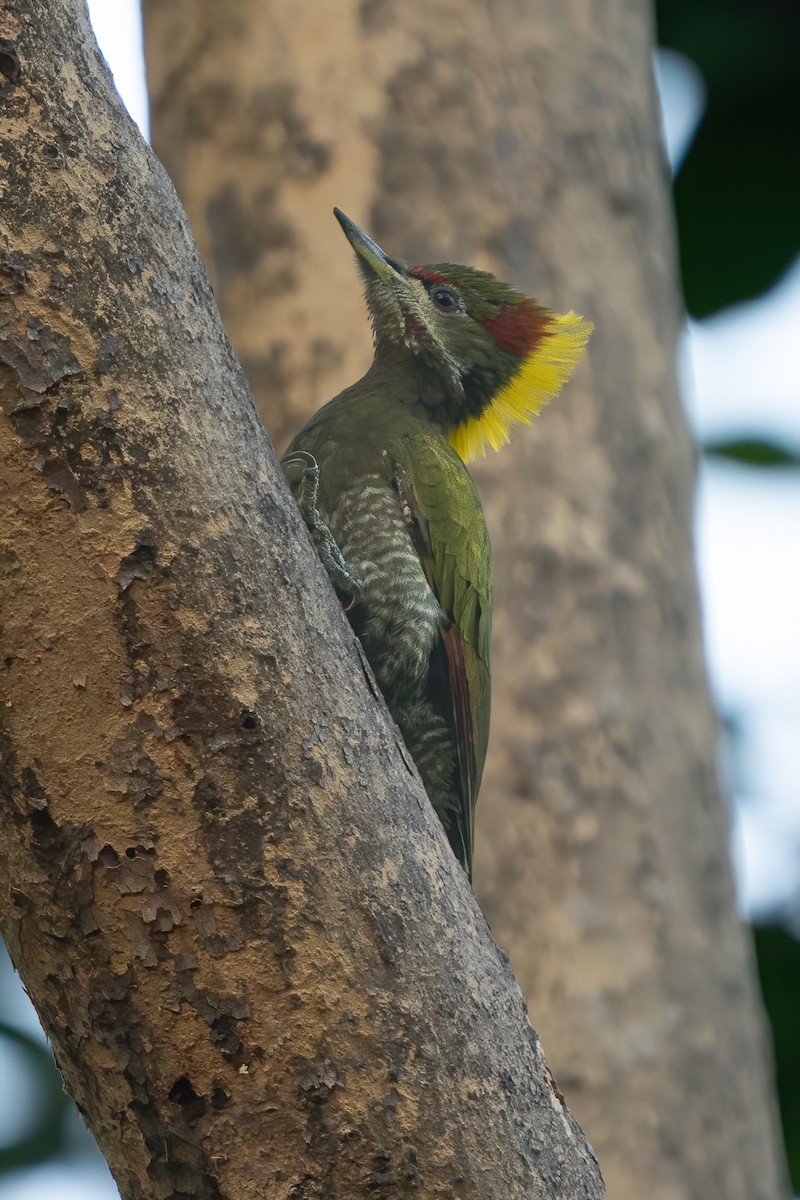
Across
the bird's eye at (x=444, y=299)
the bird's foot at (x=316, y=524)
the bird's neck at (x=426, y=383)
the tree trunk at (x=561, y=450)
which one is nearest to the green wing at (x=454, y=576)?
the bird's foot at (x=316, y=524)

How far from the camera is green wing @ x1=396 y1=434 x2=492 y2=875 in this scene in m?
2.98

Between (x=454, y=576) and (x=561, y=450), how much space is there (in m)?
1.46

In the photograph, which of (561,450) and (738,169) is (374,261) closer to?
(561,450)

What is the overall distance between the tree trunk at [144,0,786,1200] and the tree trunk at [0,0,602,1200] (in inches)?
92.1

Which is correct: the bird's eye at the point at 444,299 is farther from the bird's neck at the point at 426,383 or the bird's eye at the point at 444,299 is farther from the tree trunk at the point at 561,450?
the tree trunk at the point at 561,450

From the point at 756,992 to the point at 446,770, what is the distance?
2.13m

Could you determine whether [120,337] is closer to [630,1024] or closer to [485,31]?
[630,1024]

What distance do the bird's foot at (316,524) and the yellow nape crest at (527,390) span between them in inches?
26.4

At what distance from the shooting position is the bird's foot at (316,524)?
9.06 feet

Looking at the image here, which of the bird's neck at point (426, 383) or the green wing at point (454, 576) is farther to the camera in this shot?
the bird's neck at point (426, 383)

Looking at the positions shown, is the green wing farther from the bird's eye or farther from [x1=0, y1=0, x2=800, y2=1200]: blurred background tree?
[x1=0, y1=0, x2=800, y2=1200]: blurred background tree

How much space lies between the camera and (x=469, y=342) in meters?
3.52

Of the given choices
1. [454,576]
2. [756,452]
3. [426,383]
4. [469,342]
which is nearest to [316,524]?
[454,576]

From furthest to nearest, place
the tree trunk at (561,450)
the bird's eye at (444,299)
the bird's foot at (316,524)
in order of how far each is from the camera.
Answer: the tree trunk at (561,450)
the bird's eye at (444,299)
the bird's foot at (316,524)
